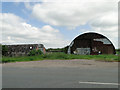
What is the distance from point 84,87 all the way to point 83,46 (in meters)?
31.9

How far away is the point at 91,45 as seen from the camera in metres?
35.6

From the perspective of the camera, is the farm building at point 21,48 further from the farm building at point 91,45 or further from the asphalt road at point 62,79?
the asphalt road at point 62,79

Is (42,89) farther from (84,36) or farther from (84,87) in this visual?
(84,36)

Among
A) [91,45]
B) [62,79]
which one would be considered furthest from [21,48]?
[62,79]

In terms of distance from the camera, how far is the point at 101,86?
493 centimetres

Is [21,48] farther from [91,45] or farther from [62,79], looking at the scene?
[62,79]

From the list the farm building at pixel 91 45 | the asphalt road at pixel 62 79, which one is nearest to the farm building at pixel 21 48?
the farm building at pixel 91 45

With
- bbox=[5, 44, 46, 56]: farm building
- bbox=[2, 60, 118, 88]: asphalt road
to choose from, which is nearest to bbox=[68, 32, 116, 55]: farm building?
bbox=[5, 44, 46, 56]: farm building

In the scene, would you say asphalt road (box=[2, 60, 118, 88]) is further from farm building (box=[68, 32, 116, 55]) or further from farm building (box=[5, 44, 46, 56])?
farm building (box=[5, 44, 46, 56])

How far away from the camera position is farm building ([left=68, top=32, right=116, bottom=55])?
35312 millimetres

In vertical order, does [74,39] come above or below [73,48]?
above

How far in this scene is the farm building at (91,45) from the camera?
116ft

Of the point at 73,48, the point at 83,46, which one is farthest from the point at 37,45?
the point at 83,46

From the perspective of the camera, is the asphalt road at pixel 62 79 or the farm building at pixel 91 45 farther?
the farm building at pixel 91 45
